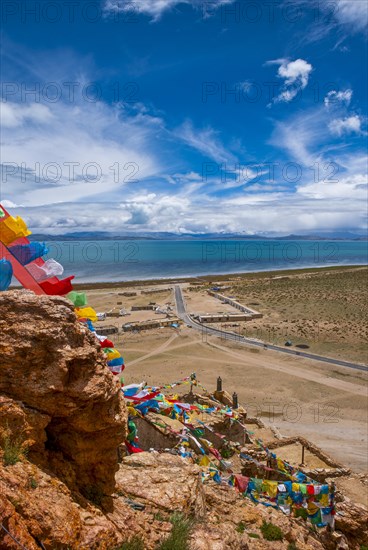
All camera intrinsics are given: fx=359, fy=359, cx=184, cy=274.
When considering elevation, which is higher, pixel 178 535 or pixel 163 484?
pixel 178 535

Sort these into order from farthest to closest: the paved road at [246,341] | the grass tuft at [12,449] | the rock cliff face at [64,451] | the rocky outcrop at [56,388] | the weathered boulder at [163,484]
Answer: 1. the paved road at [246,341]
2. the weathered boulder at [163,484]
3. the rocky outcrop at [56,388]
4. the grass tuft at [12,449]
5. the rock cliff face at [64,451]

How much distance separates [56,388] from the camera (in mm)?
5465

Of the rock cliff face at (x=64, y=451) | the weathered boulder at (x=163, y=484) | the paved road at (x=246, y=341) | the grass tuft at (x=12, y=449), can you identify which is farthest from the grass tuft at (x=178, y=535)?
the paved road at (x=246, y=341)

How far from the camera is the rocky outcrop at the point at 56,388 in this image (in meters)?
5.37

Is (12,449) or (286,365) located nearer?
(12,449)

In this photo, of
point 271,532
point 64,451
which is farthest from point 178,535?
point 271,532

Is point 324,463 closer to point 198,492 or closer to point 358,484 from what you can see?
point 358,484

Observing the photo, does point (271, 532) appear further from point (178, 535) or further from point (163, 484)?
point (178, 535)

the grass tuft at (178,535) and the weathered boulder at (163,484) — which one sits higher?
the grass tuft at (178,535)

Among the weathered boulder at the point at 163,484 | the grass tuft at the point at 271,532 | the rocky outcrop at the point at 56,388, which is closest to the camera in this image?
the rocky outcrop at the point at 56,388

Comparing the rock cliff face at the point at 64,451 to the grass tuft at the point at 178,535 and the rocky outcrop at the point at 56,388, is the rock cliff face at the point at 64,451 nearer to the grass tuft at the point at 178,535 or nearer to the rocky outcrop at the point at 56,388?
the rocky outcrop at the point at 56,388

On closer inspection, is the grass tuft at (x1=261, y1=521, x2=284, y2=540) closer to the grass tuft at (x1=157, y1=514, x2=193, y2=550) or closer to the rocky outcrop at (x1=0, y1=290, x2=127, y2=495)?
the grass tuft at (x1=157, y1=514, x2=193, y2=550)

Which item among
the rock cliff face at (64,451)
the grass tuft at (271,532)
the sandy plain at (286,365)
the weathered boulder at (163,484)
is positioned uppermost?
the rock cliff face at (64,451)

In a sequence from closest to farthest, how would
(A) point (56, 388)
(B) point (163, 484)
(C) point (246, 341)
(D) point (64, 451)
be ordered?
(A) point (56, 388) < (D) point (64, 451) < (B) point (163, 484) < (C) point (246, 341)
